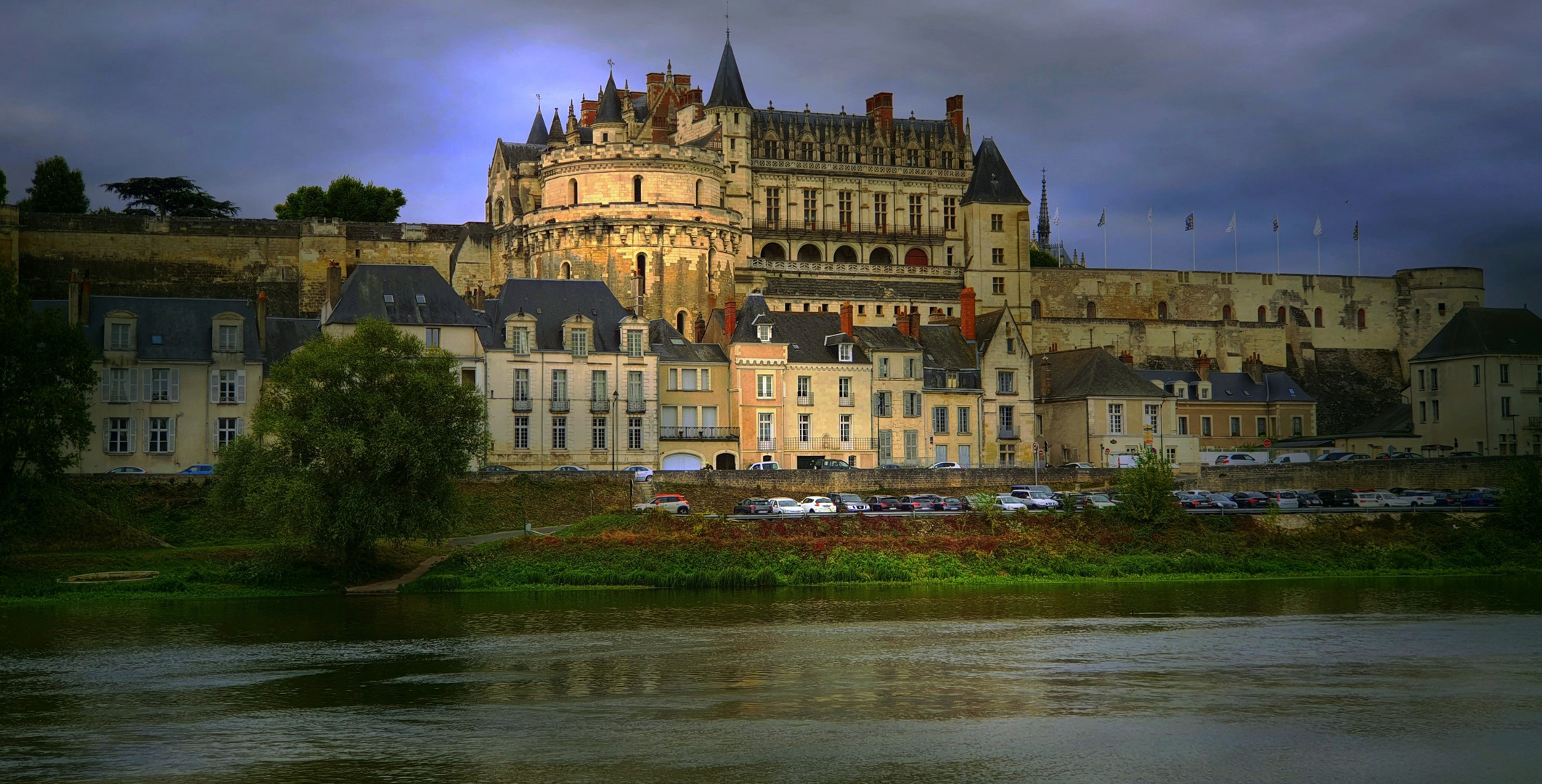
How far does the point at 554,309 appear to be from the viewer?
47.8m

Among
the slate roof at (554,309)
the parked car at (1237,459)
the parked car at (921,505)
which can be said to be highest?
the slate roof at (554,309)

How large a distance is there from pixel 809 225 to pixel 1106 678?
52618 mm

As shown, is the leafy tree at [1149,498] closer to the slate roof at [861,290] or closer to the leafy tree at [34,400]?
the leafy tree at [34,400]

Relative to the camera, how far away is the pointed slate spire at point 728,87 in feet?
232

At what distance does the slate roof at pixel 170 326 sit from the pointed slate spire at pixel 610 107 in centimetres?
2480

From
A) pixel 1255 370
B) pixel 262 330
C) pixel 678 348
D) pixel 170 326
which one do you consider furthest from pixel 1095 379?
pixel 170 326

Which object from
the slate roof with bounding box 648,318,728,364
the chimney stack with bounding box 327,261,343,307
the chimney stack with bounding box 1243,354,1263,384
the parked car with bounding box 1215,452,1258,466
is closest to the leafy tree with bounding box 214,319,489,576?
the chimney stack with bounding box 327,261,343,307

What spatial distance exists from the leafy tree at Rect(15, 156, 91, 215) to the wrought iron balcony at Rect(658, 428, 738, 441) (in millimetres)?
32835

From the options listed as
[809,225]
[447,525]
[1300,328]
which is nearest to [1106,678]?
[447,525]

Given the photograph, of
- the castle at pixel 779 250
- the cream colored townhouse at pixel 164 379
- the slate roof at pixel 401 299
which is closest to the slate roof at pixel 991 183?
the castle at pixel 779 250

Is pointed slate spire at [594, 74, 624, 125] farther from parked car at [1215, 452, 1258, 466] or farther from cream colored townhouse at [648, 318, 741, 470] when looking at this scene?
parked car at [1215, 452, 1258, 466]

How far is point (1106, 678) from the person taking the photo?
2353 cm

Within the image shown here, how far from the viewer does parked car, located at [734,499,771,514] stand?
4072 cm

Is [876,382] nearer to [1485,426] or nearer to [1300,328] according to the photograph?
[1485,426]
